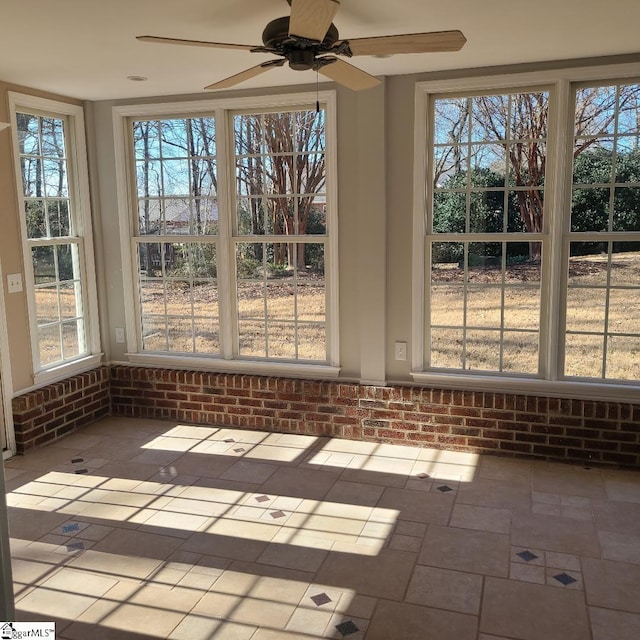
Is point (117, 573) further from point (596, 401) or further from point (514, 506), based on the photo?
point (596, 401)

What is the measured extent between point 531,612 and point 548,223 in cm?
262

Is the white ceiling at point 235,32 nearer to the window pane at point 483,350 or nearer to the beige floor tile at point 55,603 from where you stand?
the window pane at point 483,350

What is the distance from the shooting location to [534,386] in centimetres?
452

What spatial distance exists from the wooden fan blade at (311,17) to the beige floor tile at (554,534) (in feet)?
8.78

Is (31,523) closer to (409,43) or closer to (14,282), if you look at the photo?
(14,282)

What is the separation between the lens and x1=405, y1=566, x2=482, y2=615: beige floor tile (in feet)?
9.46

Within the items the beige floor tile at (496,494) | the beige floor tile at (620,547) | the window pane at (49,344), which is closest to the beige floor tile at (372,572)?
the beige floor tile at (496,494)

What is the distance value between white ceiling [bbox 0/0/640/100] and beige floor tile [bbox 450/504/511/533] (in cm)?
267

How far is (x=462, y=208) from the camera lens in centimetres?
466

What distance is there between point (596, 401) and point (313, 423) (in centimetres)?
206

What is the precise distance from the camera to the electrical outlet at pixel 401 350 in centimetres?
483

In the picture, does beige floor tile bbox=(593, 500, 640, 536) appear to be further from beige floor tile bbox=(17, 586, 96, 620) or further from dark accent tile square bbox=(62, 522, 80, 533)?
dark accent tile square bbox=(62, 522, 80, 533)

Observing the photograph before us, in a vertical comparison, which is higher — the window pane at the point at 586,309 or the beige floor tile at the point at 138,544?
the window pane at the point at 586,309

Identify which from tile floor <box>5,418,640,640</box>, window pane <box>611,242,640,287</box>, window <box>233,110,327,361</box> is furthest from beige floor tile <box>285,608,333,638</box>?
window pane <box>611,242,640,287</box>
